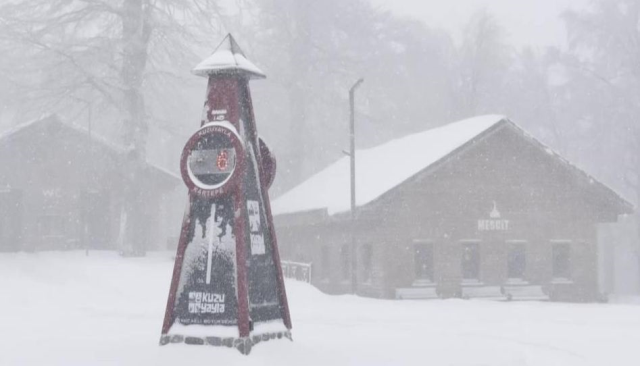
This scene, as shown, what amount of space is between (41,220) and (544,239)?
20.8 meters

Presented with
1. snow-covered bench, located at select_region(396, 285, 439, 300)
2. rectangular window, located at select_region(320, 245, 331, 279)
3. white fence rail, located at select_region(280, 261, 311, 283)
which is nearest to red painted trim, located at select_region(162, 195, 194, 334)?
snow-covered bench, located at select_region(396, 285, 439, 300)

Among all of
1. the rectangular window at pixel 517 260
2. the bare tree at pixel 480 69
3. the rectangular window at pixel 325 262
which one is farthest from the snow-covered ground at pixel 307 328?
the bare tree at pixel 480 69

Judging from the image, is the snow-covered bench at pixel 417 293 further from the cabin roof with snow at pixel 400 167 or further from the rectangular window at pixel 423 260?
the cabin roof with snow at pixel 400 167

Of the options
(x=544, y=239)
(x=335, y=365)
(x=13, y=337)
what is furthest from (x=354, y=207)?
(x=335, y=365)

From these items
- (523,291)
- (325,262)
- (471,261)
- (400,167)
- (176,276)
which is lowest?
(523,291)

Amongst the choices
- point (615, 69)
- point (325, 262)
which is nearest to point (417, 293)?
point (325, 262)

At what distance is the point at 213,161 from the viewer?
11820mm

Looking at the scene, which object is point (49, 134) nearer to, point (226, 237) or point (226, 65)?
point (226, 65)

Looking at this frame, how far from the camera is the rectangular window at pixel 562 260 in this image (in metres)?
32.6

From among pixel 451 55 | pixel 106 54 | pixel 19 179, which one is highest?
pixel 451 55

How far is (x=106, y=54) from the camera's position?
35062 millimetres

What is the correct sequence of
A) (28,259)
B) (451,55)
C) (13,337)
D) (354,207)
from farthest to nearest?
(451,55)
(28,259)
(354,207)
(13,337)

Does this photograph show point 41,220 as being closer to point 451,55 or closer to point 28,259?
point 28,259

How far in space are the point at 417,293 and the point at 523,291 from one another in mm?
4302
